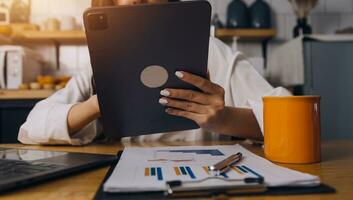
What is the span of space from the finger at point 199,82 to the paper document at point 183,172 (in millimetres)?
130

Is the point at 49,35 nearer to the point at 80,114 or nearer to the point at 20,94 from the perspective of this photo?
the point at 20,94

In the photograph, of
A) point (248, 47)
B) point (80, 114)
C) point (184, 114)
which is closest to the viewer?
point (184, 114)

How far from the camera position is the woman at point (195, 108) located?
75cm

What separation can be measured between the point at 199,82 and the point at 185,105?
0.19 ft

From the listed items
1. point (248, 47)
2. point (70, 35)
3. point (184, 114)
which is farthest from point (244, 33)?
point (184, 114)

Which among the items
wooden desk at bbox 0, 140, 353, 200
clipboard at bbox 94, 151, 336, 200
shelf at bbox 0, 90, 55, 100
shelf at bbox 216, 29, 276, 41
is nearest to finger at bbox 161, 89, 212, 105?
wooden desk at bbox 0, 140, 353, 200

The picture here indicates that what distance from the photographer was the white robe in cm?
86

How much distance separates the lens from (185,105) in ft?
2.43

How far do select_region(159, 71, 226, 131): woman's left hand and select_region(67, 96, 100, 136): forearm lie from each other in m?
0.23

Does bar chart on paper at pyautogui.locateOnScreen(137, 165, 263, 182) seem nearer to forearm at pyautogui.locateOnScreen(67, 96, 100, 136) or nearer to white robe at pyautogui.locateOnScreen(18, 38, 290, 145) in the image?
white robe at pyautogui.locateOnScreen(18, 38, 290, 145)

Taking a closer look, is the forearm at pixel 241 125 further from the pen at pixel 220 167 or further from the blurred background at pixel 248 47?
the blurred background at pixel 248 47

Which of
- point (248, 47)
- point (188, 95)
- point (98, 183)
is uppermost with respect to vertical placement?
point (248, 47)

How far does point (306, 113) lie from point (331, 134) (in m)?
1.21

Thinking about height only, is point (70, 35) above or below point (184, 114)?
above
